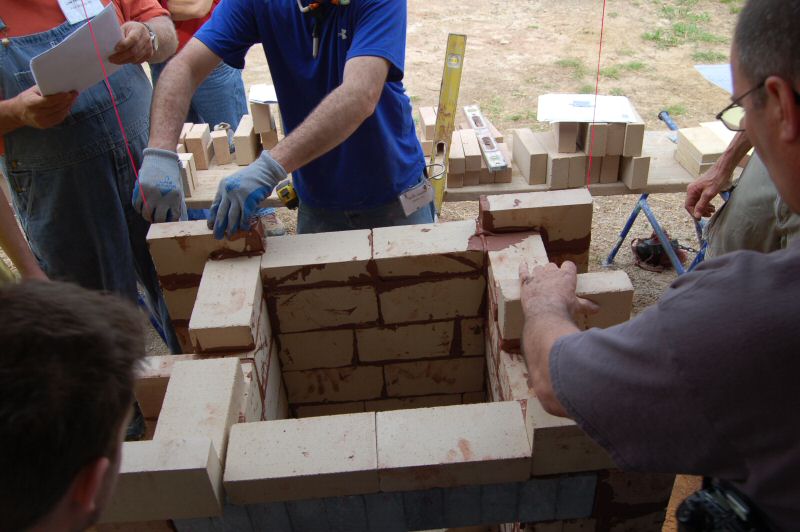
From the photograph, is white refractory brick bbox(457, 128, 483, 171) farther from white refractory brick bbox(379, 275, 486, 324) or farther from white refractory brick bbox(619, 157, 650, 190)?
white refractory brick bbox(379, 275, 486, 324)

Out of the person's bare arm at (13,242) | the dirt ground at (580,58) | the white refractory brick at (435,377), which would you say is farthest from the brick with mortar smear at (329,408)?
the dirt ground at (580,58)

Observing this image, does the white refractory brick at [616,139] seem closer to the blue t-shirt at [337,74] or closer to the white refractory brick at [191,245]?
the blue t-shirt at [337,74]

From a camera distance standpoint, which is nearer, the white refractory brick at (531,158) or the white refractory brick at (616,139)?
the white refractory brick at (616,139)

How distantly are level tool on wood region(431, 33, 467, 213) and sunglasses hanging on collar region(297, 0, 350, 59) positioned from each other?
159 cm

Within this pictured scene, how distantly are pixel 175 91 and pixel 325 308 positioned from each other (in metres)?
1.25

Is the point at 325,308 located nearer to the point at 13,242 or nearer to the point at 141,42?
the point at 13,242

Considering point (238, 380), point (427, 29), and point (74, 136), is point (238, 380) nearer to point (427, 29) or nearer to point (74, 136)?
point (74, 136)

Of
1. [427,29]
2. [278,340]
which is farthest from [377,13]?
[427,29]

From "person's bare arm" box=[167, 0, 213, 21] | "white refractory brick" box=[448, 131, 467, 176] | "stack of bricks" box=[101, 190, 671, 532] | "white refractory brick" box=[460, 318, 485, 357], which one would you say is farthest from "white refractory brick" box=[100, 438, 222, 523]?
"person's bare arm" box=[167, 0, 213, 21]

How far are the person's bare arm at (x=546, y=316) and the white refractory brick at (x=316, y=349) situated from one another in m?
0.98

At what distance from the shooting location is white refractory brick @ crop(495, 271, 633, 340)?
2204 mm

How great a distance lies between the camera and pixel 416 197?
334cm

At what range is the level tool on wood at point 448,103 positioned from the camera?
4.37m

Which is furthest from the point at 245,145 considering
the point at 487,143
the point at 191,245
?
the point at 191,245
